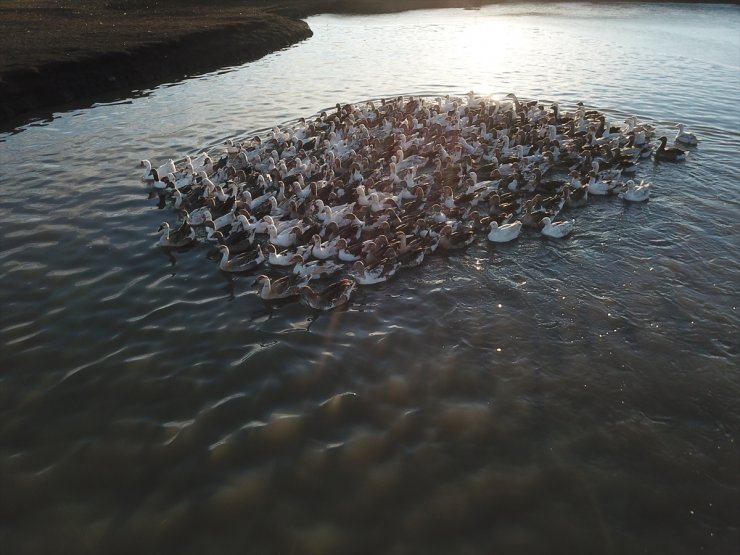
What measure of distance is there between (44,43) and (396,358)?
36.1 meters

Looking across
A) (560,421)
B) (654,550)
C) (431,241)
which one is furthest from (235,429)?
(431,241)

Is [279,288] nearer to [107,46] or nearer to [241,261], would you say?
[241,261]

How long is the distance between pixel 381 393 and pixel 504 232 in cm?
700

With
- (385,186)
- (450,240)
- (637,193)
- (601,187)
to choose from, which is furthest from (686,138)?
(450,240)

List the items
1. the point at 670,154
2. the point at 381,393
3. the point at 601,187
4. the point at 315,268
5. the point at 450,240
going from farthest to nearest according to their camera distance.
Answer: the point at 670,154 < the point at 601,187 < the point at 450,240 < the point at 315,268 < the point at 381,393

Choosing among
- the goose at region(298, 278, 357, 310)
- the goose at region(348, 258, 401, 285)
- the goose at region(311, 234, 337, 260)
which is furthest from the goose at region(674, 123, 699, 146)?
the goose at region(298, 278, 357, 310)

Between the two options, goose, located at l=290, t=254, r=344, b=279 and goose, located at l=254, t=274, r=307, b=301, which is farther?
goose, located at l=290, t=254, r=344, b=279

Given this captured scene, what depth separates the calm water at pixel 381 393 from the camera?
24.2ft

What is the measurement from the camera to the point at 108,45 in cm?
3466

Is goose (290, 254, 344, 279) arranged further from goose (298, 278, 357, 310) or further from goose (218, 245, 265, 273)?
goose (218, 245, 265, 273)

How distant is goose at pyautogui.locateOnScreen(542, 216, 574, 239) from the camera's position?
1479cm

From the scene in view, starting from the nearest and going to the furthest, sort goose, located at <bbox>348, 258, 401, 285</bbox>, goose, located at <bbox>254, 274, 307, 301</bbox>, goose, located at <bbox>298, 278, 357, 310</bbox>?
goose, located at <bbox>298, 278, 357, 310</bbox>, goose, located at <bbox>254, 274, 307, 301</bbox>, goose, located at <bbox>348, 258, 401, 285</bbox>

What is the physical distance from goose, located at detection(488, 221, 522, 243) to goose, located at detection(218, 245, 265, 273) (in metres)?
6.51

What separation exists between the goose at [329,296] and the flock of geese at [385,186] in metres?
0.03
